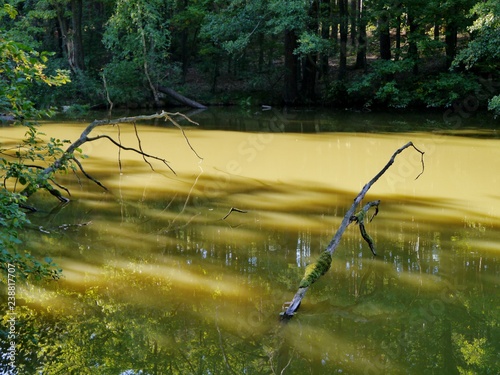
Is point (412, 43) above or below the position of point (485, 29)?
above

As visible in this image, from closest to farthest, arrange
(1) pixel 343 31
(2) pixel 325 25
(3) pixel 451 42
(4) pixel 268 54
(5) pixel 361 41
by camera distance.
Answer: (3) pixel 451 42 → (2) pixel 325 25 → (1) pixel 343 31 → (5) pixel 361 41 → (4) pixel 268 54

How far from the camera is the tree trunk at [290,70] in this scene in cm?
2519

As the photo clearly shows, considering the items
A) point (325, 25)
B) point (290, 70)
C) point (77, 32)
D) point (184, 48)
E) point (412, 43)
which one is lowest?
point (290, 70)

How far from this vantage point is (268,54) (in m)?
30.2

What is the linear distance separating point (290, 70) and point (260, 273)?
20.9 meters

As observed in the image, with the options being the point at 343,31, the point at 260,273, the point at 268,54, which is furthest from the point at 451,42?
the point at 260,273

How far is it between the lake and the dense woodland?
1012 centimetres

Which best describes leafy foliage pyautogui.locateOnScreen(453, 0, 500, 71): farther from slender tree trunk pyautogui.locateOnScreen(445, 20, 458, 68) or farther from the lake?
slender tree trunk pyautogui.locateOnScreen(445, 20, 458, 68)

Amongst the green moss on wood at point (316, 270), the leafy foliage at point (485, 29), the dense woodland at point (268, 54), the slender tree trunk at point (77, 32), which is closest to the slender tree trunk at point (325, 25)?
the dense woodland at point (268, 54)

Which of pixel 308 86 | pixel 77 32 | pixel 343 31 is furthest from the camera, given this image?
pixel 308 86

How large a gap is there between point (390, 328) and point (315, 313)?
627 millimetres

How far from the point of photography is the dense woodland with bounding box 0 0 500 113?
21969 mm

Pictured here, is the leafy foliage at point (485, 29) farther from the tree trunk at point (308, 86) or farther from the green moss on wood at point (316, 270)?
the green moss on wood at point (316, 270)

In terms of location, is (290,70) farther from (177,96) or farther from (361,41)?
(177,96)
